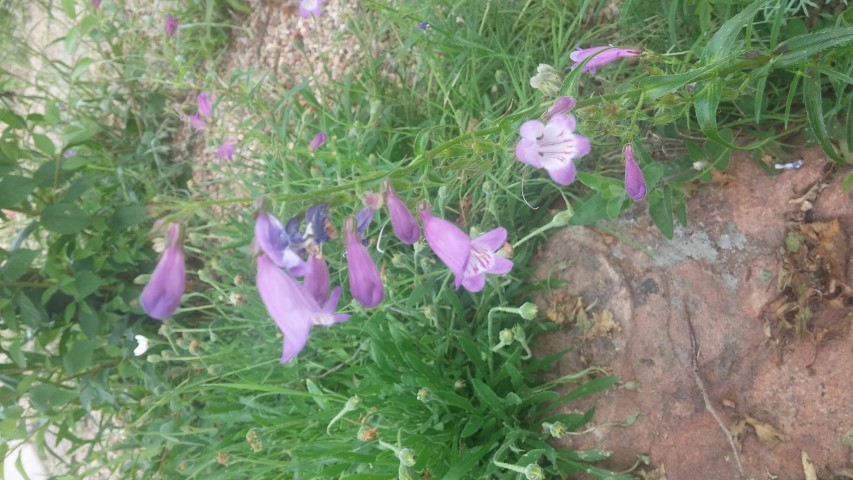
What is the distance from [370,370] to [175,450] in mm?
1472

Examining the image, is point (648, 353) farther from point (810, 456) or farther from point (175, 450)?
point (175, 450)

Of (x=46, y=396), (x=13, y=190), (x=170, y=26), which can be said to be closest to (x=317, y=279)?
(x=13, y=190)

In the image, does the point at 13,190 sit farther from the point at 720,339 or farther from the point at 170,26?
the point at 720,339

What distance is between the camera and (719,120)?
2.45 metres

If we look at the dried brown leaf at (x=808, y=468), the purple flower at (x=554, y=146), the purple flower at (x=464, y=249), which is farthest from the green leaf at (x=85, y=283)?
the dried brown leaf at (x=808, y=468)

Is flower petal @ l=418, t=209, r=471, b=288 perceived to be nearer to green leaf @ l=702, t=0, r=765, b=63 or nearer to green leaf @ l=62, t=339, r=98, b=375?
green leaf @ l=702, t=0, r=765, b=63

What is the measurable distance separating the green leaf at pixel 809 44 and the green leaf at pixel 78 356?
9.51ft

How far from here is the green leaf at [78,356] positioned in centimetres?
279

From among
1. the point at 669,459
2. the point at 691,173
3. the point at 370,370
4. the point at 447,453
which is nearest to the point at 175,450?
the point at 370,370

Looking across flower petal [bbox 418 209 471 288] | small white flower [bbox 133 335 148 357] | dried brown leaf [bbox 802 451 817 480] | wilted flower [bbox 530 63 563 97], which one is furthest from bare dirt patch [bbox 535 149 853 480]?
small white flower [bbox 133 335 148 357]

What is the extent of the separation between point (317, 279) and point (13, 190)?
1.68m

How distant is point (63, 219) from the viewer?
266 centimetres

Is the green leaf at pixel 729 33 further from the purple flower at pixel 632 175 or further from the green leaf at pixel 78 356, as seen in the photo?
the green leaf at pixel 78 356

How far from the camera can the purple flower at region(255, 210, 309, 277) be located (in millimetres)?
1388
